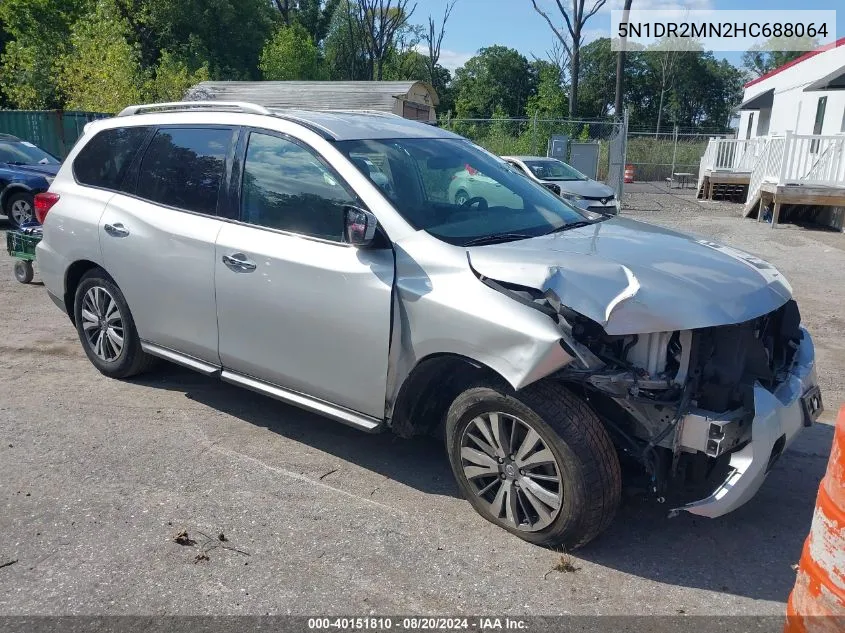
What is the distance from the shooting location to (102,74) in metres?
22.8

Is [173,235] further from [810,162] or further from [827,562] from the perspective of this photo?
[810,162]

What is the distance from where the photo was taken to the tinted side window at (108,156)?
5.02 metres

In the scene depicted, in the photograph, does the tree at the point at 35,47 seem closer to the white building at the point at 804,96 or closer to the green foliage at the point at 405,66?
the green foliage at the point at 405,66

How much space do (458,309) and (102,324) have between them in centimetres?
320

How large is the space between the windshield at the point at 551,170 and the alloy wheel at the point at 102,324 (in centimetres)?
1216

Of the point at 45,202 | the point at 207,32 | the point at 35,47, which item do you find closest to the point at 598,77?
the point at 207,32

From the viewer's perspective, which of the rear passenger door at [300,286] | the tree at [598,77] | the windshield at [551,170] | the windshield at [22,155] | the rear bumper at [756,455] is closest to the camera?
the rear bumper at [756,455]

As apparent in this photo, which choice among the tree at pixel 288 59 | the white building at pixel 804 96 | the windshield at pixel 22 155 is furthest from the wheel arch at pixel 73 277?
the tree at pixel 288 59

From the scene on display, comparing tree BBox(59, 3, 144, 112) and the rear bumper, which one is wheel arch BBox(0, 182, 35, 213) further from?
the rear bumper

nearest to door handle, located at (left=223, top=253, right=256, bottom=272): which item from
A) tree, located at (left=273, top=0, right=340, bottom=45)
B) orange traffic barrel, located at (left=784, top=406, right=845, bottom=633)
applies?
orange traffic barrel, located at (left=784, top=406, right=845, bottom=633)

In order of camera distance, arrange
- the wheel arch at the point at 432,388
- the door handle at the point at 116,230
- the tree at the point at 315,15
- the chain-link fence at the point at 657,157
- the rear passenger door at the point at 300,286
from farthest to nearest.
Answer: the tree at the point at 315,15, the chain-link fence at the point at 657,157, the door handle at the point at 116,230, the rear passenger door at the point at 300,286, the wheel arch at the point at 432,388

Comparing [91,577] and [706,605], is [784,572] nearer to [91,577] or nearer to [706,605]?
[706,605]

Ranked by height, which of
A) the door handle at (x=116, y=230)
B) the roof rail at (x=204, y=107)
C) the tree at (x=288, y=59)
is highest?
the tree at (x=288, y=59)

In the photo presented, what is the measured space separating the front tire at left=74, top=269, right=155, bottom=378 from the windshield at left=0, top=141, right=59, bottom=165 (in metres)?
9.87
